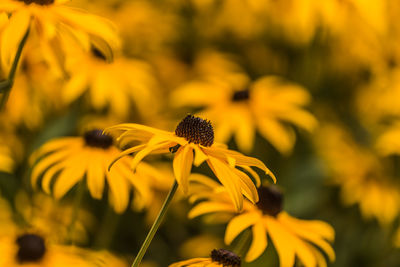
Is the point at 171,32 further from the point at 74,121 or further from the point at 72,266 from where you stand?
the point at 72,266

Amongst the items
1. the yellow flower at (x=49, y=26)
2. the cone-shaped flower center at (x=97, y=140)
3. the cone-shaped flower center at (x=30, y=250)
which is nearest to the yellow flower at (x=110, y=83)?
the cone-shaped flower center at (x=97, y=140)

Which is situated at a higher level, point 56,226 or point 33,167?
point 33,167

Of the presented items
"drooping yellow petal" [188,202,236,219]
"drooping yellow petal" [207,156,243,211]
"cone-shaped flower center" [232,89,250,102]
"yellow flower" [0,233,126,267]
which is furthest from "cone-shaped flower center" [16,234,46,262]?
"cone-shaped flower center" [232,89,250,102]

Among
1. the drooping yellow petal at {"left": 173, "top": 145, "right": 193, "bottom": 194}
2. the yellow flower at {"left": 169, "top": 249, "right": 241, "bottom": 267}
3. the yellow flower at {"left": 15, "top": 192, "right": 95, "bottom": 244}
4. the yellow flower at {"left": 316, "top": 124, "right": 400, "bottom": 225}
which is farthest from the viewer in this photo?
the yellow flower at {"left": 316, "top": 124, "right": 400, "bottom": 225}

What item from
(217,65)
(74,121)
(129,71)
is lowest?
(74,121)

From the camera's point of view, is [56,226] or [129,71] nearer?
[56,226]

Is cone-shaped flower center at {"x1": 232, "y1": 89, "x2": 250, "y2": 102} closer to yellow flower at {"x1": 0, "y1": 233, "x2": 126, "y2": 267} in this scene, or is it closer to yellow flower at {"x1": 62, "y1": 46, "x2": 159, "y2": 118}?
yellow flower at {"x1": 62, "y1": 46, "x2": 159, "y2": 118}

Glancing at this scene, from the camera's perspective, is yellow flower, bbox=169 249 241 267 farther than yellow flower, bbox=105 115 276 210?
Yes

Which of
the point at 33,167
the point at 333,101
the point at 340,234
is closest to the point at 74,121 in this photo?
the point at 33,167
